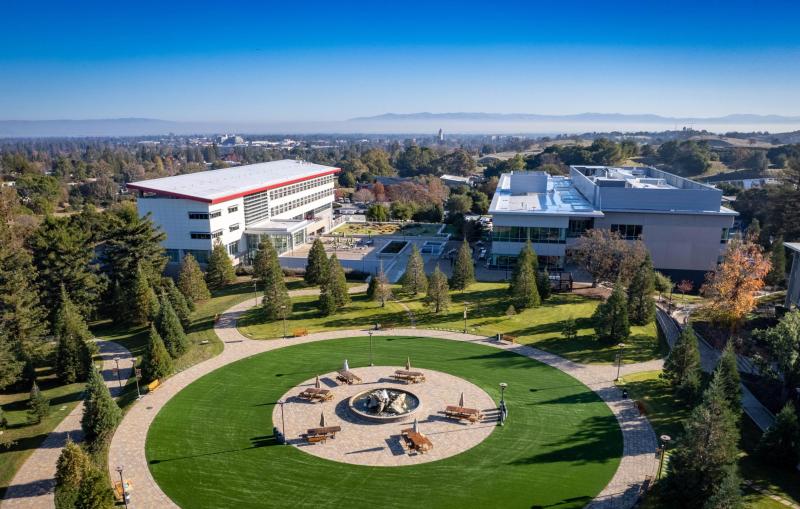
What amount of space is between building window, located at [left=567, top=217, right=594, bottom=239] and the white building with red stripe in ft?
111

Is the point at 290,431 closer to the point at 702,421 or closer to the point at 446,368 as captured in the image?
the point at 446,368

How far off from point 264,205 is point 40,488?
1965 inches

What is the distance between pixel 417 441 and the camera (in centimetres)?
2450

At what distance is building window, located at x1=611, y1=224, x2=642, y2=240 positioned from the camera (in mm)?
57375

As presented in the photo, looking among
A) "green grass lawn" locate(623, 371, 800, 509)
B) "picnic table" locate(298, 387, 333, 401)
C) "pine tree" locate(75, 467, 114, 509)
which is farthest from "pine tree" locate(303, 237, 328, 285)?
"pine tree" locate(75, 467, 114, 509)

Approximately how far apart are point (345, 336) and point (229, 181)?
38.0 m

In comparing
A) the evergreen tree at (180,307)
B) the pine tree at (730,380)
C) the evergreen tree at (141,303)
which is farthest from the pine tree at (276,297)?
the pine tree at (730,380)

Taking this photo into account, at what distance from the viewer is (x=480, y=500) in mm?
21094

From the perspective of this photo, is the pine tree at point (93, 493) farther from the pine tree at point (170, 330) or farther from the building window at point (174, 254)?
the building window at point (174, 254)

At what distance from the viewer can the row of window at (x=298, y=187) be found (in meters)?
71.9

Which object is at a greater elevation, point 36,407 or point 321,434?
point 36,407

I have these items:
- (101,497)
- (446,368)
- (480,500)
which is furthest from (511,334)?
(101,497)

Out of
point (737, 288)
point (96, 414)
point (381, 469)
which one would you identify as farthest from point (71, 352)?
point (737, 288)

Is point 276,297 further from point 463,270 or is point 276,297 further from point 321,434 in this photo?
point 321,434
